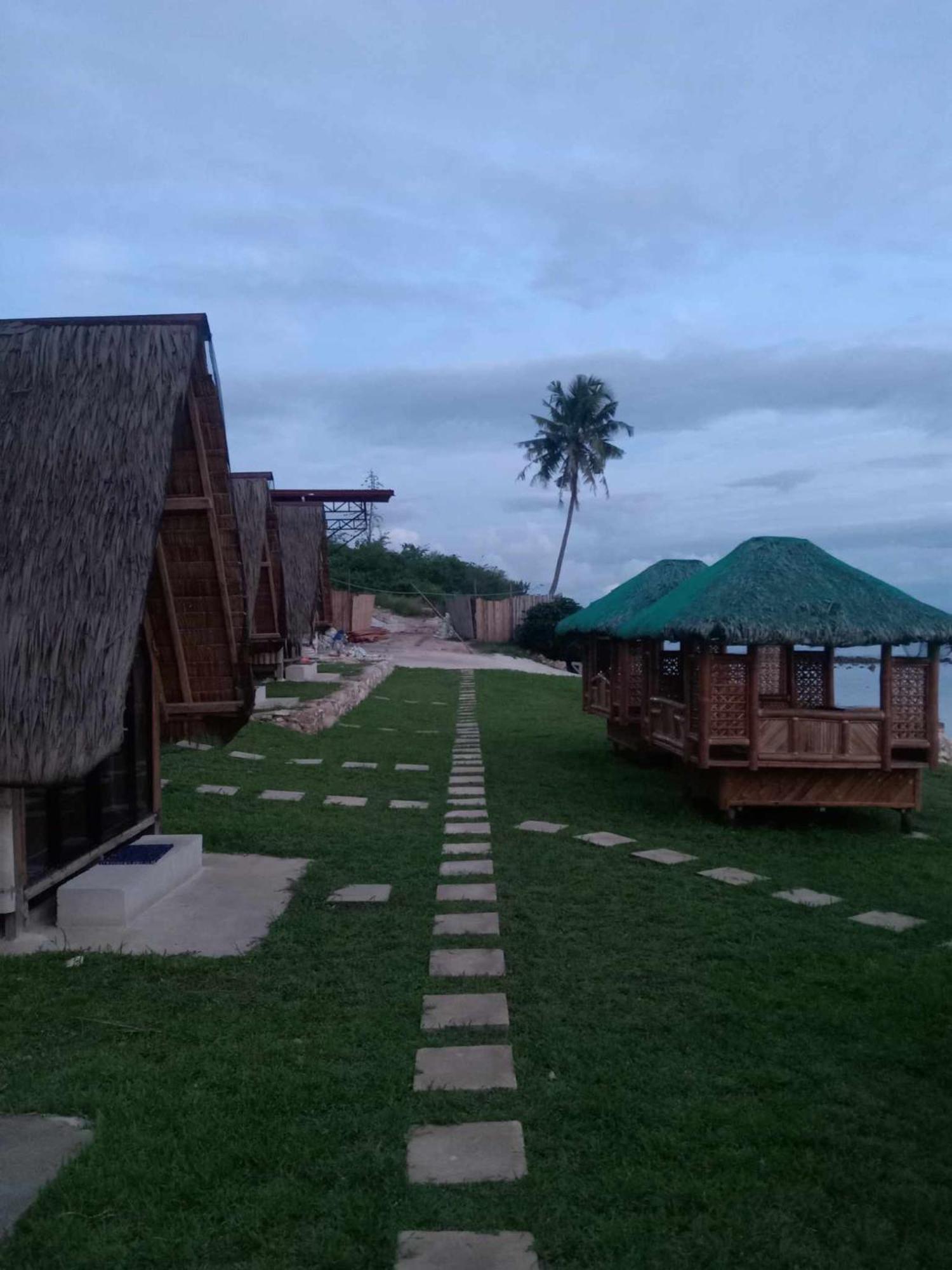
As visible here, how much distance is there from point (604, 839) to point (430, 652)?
2519cm

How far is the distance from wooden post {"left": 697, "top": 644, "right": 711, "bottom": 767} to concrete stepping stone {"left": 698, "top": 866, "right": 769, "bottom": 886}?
5.98ft

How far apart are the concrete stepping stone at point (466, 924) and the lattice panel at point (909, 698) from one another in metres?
5.01

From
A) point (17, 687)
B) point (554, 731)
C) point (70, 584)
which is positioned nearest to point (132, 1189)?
point (17, 687)

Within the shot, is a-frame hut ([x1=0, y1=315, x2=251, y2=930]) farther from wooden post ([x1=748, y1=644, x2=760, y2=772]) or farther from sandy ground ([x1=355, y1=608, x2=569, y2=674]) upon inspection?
sandy ground ([x1=355, y1=608, x2=569, y2=674])

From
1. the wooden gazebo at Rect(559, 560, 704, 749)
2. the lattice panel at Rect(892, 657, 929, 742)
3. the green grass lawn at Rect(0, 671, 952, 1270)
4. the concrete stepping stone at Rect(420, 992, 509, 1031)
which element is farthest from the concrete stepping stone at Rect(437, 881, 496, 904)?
the wooden gazebo at Rect(559, 560, 704, 749)

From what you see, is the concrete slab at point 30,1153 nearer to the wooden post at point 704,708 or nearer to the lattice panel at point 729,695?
the wooden post at point 704,708

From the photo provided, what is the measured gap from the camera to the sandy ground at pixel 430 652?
29844mm

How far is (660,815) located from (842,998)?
16.7 ft

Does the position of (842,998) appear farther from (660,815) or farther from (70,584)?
(660,815)

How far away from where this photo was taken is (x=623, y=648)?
13.3 m

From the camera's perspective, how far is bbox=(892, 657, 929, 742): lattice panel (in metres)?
9.28

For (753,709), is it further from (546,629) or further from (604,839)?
(546,629)

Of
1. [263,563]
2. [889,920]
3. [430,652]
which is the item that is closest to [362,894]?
[889,920]

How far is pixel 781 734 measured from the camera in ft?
30.3
